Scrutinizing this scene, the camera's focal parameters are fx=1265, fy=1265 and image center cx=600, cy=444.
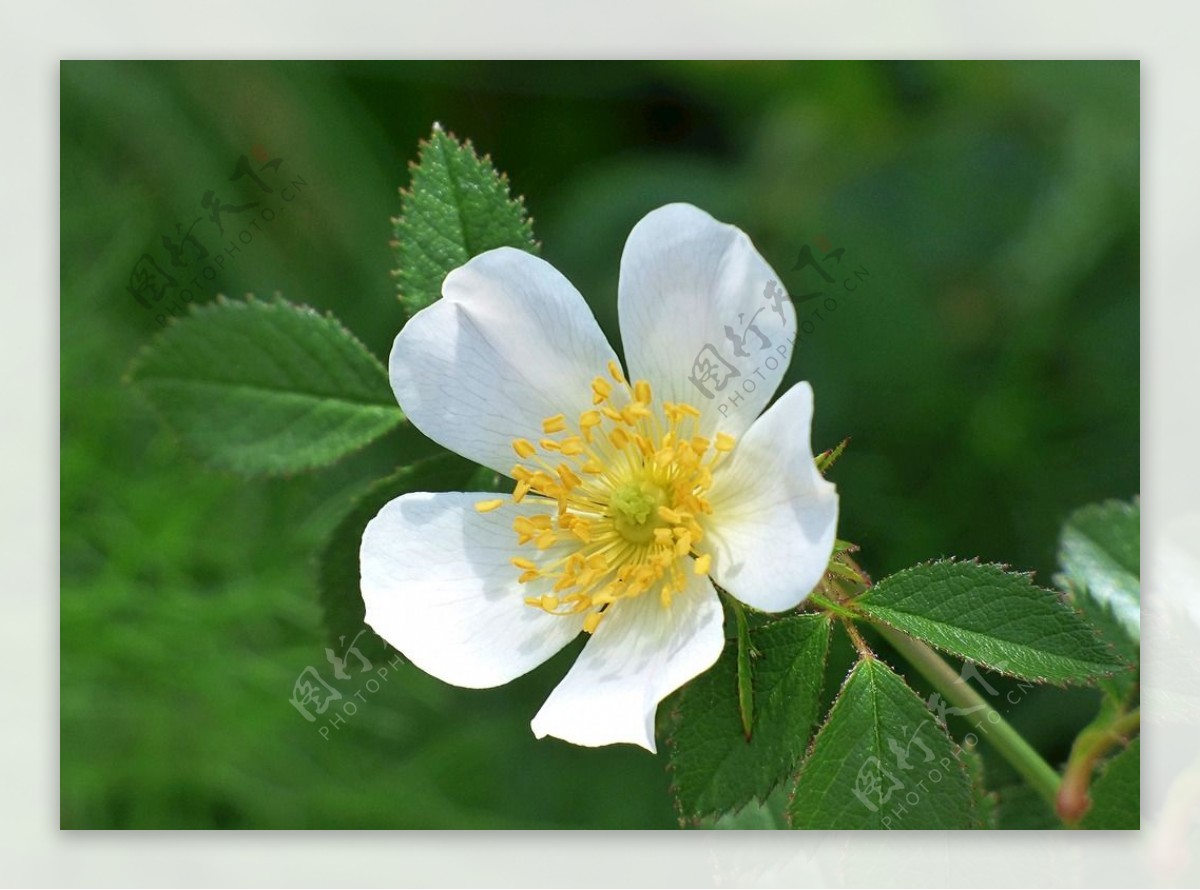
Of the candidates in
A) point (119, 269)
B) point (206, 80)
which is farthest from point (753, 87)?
point (119, 269)

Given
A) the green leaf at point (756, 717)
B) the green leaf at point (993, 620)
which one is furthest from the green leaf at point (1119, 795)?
the green leaf at point (756, 717)

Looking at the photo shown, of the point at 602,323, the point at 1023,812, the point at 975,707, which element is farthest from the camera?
the point at 602,323

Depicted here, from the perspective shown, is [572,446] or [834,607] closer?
[834,607]

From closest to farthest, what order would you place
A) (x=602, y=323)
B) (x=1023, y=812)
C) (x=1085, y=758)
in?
(x=1085, y=758) → (x=1023, y=812) → (x=602, y=323)

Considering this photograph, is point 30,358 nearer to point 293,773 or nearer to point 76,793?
point 76,793

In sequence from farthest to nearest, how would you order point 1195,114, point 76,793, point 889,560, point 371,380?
point 889,560
point 76,793
point 1195,114
point 371,380

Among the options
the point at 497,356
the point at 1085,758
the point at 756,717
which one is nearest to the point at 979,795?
the point at 1085,758

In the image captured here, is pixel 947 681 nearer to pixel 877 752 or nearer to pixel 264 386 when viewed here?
pixel 877 752

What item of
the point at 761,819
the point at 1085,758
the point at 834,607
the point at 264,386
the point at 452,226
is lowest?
the point at 761,819
